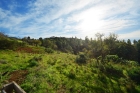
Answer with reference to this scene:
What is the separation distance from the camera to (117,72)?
15078mm

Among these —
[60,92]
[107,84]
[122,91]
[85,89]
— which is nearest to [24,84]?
[60,92]

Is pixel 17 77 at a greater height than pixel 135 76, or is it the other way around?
pixel 17 77

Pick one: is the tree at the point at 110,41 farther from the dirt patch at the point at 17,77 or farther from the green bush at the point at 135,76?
the dirt patch at the point at 17,77

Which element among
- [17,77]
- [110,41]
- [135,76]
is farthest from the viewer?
[110,41]

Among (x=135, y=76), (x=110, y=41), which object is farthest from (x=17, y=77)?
(x=110, y=41)

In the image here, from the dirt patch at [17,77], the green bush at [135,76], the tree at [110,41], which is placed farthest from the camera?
the tree at [110,41]

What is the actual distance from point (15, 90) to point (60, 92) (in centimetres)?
403

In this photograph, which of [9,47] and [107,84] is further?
[9,47]

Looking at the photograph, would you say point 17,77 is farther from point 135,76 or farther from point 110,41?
point 110,41

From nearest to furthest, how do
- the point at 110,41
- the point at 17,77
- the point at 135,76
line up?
1. the point at 17,77
2. the point at 135,76
3. the point at 110,41

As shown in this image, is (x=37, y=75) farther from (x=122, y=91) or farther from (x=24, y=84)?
(x=122, y=91)

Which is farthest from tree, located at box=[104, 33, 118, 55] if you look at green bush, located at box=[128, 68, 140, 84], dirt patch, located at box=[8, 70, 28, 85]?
dirt patch, located at box=[8, 70, 28, 85]

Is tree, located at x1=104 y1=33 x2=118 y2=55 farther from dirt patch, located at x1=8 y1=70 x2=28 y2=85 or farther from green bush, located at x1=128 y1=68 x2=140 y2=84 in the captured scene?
dirt patch, located at x1=8 y1=70 x2=28 y2=85

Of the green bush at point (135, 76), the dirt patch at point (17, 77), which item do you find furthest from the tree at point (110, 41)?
the dirt patch at point (17, 77)
